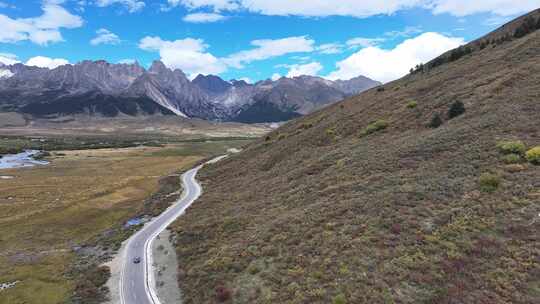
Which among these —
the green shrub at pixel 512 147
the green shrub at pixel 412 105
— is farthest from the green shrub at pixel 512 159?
the green shrub at pixel 412 105

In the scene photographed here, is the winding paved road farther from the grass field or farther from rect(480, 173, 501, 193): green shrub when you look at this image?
rect(480, 173, 501, 193): green shrub

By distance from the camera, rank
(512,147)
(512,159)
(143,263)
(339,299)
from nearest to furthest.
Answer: (339,299) → (512,159) → (512,147) → (143,263)

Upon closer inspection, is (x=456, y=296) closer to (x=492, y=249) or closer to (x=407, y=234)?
(x=492, y=249)

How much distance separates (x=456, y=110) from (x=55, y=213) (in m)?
73.1

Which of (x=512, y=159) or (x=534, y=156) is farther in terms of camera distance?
(x=512, y=159)

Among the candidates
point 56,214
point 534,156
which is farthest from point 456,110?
point 56,214

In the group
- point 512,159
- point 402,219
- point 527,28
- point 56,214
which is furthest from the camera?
point 527,28

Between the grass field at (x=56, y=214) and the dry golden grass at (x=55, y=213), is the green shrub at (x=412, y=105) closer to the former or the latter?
the grass field at (x=56, y=214)

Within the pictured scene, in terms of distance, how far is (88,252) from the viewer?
139ft

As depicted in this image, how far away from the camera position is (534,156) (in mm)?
27328

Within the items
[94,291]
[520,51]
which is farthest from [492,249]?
[520,51]

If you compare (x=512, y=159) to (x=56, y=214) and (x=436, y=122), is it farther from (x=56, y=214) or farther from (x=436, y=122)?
(x=56, y=214)

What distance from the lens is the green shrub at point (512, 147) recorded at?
28859mm

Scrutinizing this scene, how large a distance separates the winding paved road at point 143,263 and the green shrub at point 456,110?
43599 mm
